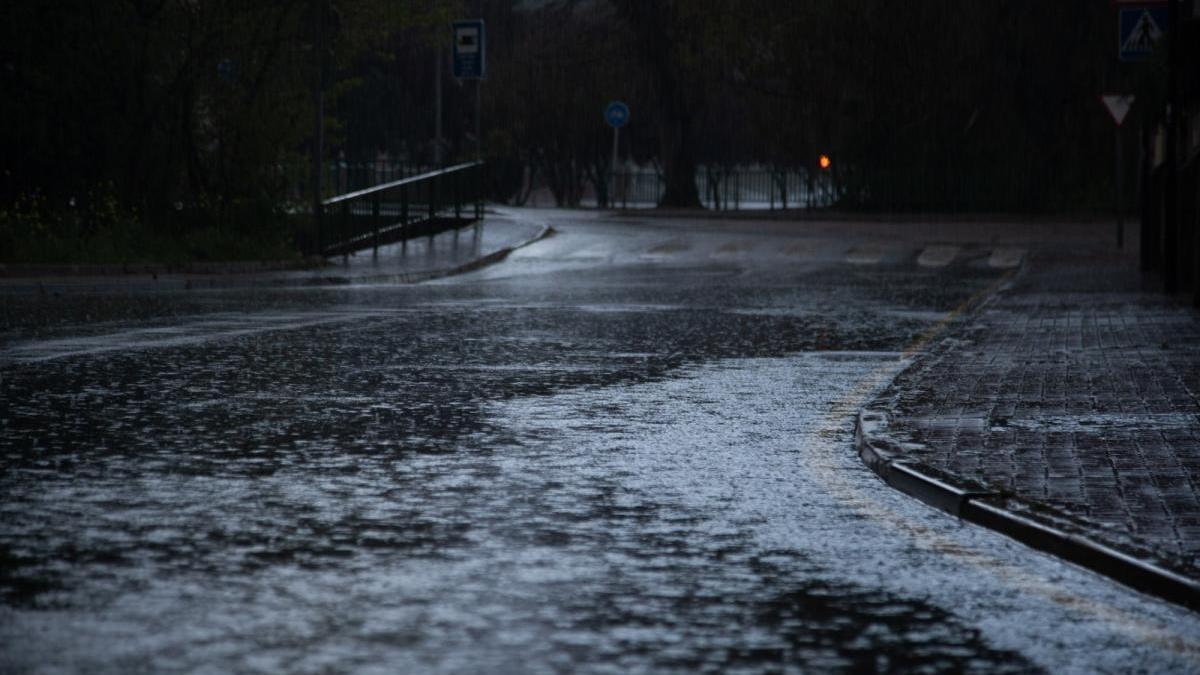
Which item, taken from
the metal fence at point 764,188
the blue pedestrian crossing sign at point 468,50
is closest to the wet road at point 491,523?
the blue pedestrian crossing sign at point 468,50

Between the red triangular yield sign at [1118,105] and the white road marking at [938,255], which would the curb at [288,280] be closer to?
the white road marking at [938,255]

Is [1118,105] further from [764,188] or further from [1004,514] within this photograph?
[764,188]

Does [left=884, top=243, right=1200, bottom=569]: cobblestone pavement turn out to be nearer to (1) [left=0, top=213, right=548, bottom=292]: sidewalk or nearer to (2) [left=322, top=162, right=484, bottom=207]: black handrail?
(1) [left=0, top=213, right=548, bottom=292]: sidewalk

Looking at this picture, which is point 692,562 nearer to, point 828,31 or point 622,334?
point 622,334

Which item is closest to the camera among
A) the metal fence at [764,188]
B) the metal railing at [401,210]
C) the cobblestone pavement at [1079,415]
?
the cobblestone pavement at [1079,415]

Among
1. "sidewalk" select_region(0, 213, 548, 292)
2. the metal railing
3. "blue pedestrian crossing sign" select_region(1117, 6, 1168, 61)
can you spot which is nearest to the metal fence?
the metal railing

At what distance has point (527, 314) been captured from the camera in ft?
69.3

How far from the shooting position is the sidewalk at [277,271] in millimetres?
25266

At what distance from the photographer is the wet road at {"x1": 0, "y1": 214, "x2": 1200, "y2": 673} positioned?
6234mm

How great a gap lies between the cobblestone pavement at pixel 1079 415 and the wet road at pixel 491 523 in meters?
0.45

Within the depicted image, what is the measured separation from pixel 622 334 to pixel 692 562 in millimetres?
10947

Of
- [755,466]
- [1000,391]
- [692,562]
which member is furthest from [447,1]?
[692,562]

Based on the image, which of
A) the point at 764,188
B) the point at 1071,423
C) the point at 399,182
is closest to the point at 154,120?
the point at 399,182

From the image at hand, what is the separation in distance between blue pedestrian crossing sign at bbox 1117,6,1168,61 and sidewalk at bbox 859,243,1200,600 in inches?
191
